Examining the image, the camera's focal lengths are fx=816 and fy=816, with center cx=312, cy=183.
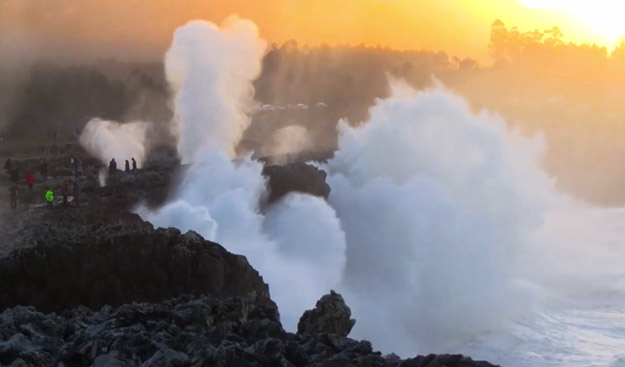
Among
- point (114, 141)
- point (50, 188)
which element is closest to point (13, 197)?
point (50, 188)

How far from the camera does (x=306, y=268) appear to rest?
27.3 m

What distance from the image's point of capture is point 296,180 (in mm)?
33969

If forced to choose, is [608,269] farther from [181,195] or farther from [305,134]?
[305,134]

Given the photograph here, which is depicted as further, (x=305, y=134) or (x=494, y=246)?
(x=305, y=134)

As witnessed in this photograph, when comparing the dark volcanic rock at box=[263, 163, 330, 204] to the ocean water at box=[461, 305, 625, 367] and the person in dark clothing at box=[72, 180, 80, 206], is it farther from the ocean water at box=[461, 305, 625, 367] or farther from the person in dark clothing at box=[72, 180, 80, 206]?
the ocean water at box=[461, 305, 625, 367]

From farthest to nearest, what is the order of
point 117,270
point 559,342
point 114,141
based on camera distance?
point 114,141, point 559,342, point 117,270

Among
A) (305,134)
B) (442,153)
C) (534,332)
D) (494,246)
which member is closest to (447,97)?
(442,153)

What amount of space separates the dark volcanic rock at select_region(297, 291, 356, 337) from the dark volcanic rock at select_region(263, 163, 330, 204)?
14730mm

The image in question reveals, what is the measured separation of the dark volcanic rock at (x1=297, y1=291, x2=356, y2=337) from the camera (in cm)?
1770

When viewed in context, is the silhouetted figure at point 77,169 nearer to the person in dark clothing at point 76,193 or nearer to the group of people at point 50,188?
the group of people at point 50,188

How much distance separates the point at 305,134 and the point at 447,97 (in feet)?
77.6

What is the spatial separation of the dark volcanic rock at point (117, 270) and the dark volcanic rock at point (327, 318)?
2932mm

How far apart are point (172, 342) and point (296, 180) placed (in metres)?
20.5

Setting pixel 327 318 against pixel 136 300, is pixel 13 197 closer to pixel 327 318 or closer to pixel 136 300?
pixel 136 300
